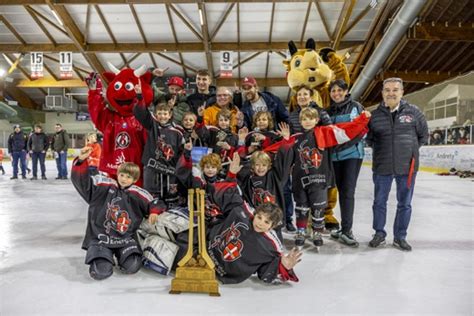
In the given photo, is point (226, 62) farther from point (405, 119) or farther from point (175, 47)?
point (405, 119)

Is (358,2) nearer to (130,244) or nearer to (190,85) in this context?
(190,85)

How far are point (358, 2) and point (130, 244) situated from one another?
1193 centimetres

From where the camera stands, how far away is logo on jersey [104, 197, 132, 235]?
2.37 m

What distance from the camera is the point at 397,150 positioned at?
292 cm

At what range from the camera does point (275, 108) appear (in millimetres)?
3514

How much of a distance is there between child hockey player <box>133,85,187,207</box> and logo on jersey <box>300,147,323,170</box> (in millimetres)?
942

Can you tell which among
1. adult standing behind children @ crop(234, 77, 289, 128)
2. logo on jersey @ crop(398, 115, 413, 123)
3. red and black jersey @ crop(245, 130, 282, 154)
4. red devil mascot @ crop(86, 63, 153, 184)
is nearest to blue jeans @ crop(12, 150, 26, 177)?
red devil mascot @ crop(86, 63, 153, 184)

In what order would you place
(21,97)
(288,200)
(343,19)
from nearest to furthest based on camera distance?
1. (288,200)
2. (343,19)
3. (21,97)

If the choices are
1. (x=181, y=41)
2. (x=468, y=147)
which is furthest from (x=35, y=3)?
(x=468, y=147)

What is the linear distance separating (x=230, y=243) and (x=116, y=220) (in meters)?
0.75

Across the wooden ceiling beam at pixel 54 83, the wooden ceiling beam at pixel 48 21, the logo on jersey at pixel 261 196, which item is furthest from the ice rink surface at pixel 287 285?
the wooden ceiling beam at pixel 54 83

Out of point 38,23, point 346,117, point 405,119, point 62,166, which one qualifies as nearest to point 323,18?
point 62,166

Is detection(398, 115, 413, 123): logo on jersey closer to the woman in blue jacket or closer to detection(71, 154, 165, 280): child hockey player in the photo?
the woman in blue jacket

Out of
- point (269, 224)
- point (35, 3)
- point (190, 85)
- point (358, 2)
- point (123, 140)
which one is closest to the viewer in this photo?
point (269, 224)
